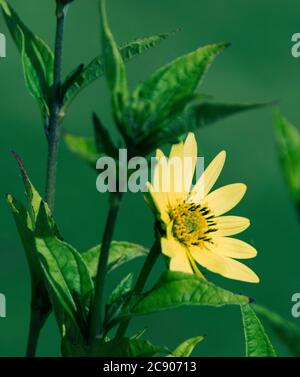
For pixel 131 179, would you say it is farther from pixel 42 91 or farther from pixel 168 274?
A: pixel 42 91

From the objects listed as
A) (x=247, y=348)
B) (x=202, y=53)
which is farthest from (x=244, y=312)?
(x=202, y=53)

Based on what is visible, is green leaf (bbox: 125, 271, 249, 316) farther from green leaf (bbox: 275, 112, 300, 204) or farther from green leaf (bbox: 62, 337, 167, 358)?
green leaf (bbox: 275, 112, 300, 204)

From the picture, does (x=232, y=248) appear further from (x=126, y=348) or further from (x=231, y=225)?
(x=126, y=348)

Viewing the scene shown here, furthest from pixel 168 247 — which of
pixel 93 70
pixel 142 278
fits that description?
pixel 93 70

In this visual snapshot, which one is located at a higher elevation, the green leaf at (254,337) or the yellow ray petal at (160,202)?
the yellow ray petal at (160,202)

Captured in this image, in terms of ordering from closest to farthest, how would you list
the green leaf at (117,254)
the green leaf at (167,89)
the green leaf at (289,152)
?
the green leaf at (289,152), the green leaf at (167,89), the green leaf at (117,254)

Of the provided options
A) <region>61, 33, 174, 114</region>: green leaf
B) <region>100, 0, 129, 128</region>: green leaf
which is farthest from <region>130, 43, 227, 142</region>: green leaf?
<region>61, 33, 174, 114</region>: green leaf

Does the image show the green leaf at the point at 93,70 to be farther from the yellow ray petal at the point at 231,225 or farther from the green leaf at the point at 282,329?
the green leaf at the point at 282,329

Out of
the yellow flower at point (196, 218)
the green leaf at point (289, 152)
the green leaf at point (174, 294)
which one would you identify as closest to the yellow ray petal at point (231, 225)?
the yellow flower at point (196, 218)
